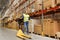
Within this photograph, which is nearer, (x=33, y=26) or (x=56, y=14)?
(x=56, y=14)

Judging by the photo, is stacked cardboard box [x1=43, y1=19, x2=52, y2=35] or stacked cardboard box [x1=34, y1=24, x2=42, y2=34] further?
stacked cardboard box [x1=34, y1=24, x2=42, y2=34]

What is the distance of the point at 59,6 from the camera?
6.93m

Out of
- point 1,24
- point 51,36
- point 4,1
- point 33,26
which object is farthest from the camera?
point 1,24

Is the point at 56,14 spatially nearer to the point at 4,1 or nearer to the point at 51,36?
the point at 51,36

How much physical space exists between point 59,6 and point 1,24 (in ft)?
94.0

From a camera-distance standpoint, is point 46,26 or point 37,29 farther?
point 37,29

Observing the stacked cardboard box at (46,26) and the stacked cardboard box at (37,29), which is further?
the stacked cardboard box at (37,29)

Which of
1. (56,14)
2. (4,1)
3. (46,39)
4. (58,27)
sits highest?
(4,1)

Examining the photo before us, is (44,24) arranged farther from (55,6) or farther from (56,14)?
(55,6)

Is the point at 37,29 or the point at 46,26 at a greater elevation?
the point at 46,26

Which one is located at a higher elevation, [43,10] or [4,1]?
[4,1]

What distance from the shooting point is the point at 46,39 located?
7305mm

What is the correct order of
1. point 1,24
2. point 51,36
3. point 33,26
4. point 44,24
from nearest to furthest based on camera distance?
point 51,36 < point 44,24 < point 33,26 < point 1,24

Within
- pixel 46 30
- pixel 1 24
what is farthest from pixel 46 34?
pixel 1 24
